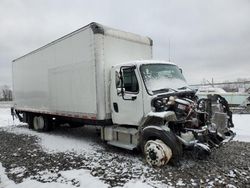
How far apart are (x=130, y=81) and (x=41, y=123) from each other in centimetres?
669

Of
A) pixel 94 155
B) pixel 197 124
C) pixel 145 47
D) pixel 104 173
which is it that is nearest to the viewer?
pixel 104 173

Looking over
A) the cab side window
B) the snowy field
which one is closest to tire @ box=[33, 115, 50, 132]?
the snowy field

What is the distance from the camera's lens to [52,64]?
402 inches

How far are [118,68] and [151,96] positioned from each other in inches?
59.7

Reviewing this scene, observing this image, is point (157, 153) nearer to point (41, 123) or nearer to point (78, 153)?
point (78, 153)

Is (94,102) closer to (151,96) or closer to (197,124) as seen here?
(151,96)

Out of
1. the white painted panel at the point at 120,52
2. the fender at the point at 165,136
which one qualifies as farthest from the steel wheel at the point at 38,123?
the fender at the point at 165,136

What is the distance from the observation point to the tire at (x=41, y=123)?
1165cm

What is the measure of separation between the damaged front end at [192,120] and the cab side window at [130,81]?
2.43 feet

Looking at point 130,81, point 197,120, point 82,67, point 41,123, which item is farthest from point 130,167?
point 41,123

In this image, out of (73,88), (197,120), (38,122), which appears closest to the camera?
(197,120)

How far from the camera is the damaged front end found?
5715mm

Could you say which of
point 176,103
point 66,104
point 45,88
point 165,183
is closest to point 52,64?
point 45,88

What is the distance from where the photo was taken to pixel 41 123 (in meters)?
12.0
